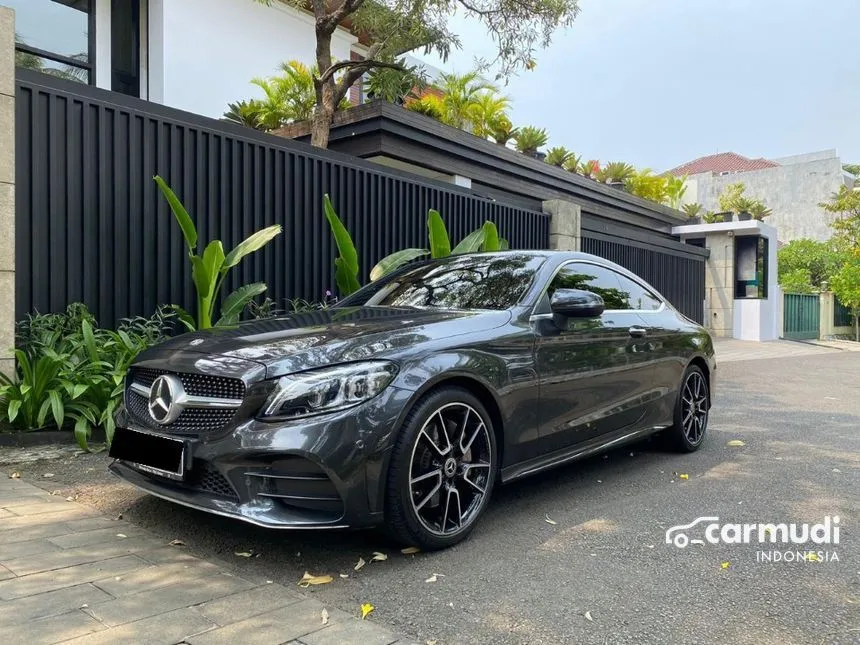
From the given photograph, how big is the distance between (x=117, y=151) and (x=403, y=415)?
4599 millimetres

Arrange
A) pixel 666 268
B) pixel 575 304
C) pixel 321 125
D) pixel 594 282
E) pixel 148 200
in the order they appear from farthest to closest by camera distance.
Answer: pixel 666 268
pixel 321 125
pixel 148 200
pixel 594 282
pixel 575 304

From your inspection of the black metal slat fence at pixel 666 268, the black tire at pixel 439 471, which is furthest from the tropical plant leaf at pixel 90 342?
the black metal slat fence at pixel 666 268

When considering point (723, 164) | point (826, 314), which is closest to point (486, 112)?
point (826, 314)

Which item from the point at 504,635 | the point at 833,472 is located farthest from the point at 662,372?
the point at 504,635

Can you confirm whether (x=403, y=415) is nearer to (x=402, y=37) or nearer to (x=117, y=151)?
(x=117, y=151)

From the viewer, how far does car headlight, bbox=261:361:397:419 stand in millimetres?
2865

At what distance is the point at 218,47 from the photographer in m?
13.8

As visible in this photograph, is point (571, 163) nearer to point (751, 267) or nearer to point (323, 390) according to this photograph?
point (751, 267)

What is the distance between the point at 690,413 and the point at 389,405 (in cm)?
327

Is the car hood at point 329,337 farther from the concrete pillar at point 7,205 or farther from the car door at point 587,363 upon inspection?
the concrete pillar at point 7,205

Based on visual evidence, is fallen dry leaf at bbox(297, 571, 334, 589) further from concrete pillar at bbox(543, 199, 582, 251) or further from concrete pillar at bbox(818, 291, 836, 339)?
concrete pillar at bbox(818, 291, 836, 339)

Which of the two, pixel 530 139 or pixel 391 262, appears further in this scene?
pixel 530 139

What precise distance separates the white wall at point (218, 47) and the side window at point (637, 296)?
10373 millimetres

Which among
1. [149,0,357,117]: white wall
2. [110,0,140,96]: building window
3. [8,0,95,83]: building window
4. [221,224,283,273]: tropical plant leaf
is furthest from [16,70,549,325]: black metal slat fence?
[110,0,140,96]: building window
